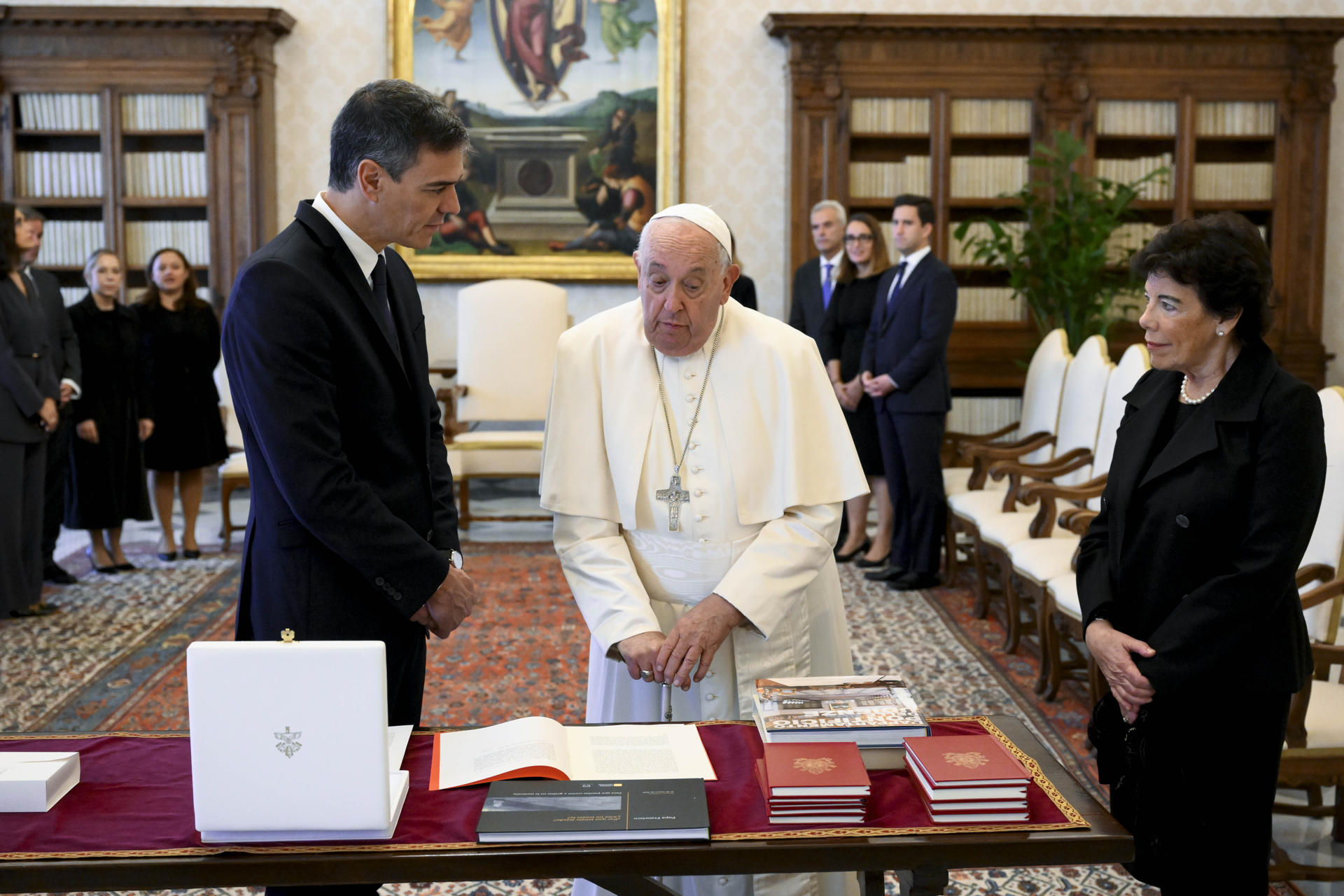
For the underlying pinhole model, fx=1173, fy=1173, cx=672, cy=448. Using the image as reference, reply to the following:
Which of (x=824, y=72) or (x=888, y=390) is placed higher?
(x=824, y=72)

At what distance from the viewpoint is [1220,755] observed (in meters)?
2.30

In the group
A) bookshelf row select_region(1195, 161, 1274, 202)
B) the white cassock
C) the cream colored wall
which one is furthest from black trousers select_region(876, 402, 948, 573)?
bookshelf row select_region(1195, 161, 1274, 202)

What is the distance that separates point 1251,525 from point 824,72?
6.60 metres

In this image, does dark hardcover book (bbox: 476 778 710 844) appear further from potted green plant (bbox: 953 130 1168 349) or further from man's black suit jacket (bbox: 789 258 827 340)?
potted green plant (bbox: 953 130 1168 349)

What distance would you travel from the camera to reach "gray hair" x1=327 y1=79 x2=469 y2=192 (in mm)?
2090

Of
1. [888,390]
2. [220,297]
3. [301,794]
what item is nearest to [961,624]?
[888,390]

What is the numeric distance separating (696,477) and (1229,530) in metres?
1.07

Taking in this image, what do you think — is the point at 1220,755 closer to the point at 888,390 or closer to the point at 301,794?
the point at 301,794

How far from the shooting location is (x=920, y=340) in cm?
609

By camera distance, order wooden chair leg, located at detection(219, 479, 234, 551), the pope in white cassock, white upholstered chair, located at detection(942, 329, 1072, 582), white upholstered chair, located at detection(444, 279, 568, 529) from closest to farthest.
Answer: the pope in white cassock → white upholstered chair, located at detection(942, 329, 1072, 582) → wooden chair leg, located at detection(219, 479, 234, 551) → white upholstered chair, located at detection(444, 279, 568, 529)

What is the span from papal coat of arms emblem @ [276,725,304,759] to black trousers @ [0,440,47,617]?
180 inches

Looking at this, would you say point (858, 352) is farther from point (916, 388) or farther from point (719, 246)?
point (719, 246)

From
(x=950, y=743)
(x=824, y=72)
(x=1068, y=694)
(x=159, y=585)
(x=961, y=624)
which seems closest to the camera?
(x=950, y=743)

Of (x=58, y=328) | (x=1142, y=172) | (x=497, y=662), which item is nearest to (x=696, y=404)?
(x=497, y=662)
